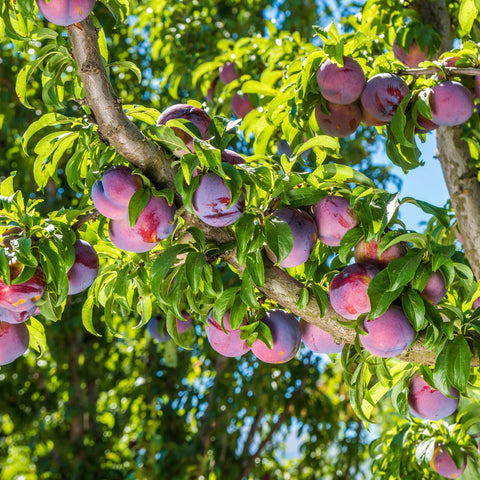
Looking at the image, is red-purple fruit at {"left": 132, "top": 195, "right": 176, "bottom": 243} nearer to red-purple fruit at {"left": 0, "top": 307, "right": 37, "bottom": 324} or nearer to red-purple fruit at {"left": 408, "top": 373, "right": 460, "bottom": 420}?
red-purple fruit at {"left": 0, "top": 307, "right": 37, "bottom": 324}

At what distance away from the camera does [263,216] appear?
820 mm

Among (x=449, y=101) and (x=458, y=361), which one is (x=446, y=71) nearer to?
(x=449, y=101)

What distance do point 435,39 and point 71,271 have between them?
0.99 metres

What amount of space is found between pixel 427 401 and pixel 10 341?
0.69 m

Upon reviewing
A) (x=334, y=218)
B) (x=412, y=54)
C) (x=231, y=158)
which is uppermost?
(x=231, y=158)

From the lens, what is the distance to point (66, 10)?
0.75 metres

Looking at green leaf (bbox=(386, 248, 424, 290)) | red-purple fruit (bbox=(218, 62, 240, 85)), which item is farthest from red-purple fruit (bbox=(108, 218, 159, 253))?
red-purple fruit (bbox=(218, 62, 240, 85))

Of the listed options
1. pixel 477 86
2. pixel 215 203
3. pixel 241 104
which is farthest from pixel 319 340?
pixel 241 104

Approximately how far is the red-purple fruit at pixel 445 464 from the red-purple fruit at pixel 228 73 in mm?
1091

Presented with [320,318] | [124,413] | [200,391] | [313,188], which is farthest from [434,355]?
[124,413]

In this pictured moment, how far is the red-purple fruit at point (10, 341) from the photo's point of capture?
865 mm

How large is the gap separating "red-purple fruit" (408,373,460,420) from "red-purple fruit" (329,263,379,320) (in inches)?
10.4

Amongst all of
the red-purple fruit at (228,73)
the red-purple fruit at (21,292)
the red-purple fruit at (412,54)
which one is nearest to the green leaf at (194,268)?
the red-purple fruit at (21,292)

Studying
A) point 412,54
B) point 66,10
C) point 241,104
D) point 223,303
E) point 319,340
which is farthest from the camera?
point 241,104
